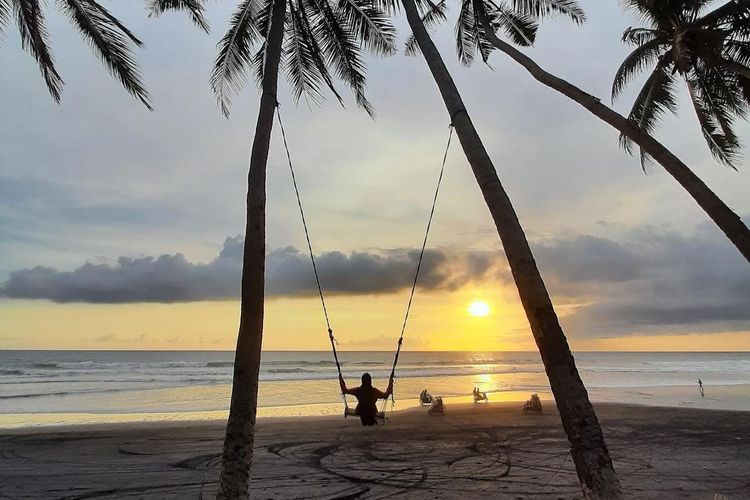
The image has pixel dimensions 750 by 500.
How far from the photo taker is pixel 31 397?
24.3 meters

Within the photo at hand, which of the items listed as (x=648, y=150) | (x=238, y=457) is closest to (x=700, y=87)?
(x=648, y=150)

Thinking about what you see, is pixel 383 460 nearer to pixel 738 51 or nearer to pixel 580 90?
pixel 580 90

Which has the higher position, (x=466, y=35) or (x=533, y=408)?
(x=466, y=35)

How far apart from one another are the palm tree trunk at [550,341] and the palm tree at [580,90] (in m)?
3.95

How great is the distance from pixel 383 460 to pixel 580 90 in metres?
6.69

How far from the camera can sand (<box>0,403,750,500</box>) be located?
7117 mm

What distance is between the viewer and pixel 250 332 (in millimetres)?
5070

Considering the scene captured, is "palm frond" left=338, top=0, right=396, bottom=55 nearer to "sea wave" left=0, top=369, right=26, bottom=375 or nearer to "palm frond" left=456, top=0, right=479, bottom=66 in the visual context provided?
"palm frond" left=456, top=0, right=479, bottom=66

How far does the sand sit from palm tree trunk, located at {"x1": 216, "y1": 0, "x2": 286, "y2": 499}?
245 cm

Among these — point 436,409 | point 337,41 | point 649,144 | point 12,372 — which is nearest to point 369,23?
point 337,41

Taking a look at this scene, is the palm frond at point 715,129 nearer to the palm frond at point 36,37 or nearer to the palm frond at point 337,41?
the palm frond at point 337,41

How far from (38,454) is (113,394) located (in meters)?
17.6

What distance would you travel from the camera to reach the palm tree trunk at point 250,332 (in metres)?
4.63

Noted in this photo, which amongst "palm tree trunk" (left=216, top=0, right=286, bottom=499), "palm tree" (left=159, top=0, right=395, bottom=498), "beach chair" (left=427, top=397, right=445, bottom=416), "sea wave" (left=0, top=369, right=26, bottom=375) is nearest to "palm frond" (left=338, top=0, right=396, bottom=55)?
"palm tree" (left=159, top=0, right=395, bottom=498)
